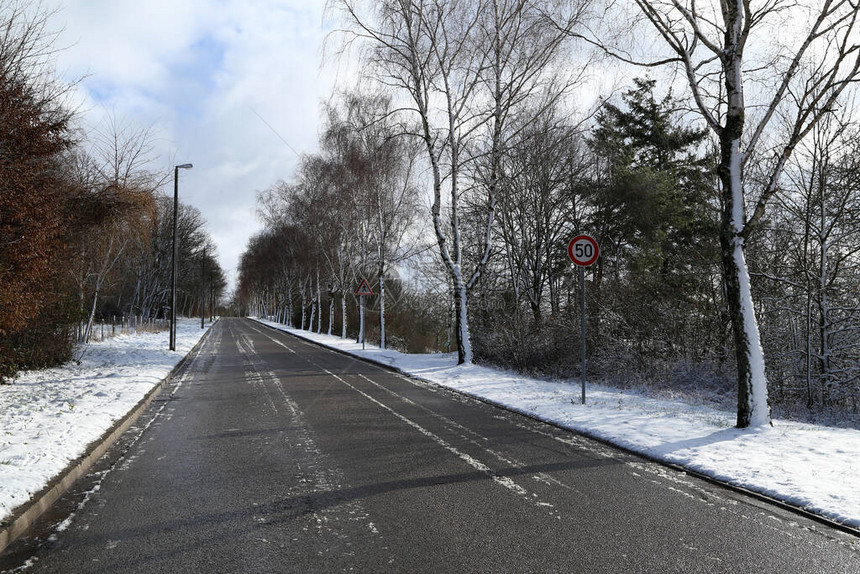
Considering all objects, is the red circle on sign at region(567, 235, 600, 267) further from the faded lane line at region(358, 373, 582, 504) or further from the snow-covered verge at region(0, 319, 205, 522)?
the snow-covered verge at region(0, 319, 205, 522)

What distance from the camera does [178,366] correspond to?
1869 cm

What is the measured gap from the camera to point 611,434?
788 cm

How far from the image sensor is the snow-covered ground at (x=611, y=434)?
5.42 metres

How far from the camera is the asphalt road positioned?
382 cm

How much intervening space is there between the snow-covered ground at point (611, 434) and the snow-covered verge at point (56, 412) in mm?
15

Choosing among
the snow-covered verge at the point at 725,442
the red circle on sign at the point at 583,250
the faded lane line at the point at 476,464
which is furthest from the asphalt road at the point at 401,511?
Result: the red circle on sign at the point at 583,250

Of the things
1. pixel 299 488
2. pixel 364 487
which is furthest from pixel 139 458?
pixel 364 487

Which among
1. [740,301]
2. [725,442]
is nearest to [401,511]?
[725,442]

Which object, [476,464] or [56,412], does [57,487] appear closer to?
[476,464]

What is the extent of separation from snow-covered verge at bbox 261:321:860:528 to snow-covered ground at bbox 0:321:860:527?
0.04 feet

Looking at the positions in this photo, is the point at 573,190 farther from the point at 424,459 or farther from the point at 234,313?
the point at 234,313

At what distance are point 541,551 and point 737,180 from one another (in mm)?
6954

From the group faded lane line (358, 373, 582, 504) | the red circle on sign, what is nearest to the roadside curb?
faded lane line (358, 373, 582, 504)

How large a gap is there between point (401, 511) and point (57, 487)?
323cm
